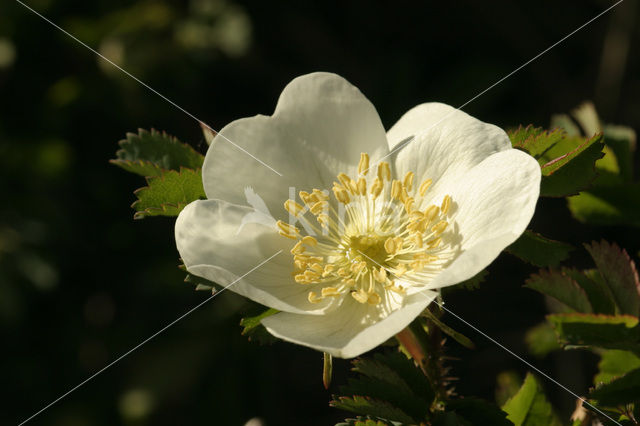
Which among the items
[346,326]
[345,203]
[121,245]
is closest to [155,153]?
[345,203]

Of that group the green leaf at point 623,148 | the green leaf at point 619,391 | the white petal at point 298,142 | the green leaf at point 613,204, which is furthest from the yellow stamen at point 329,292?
the green leaf at point 623,148

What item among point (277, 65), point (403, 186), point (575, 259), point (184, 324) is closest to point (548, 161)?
point (403, 186)

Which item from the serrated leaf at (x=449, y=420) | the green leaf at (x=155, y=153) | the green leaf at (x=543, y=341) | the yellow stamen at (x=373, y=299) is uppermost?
the green leaf at (x=155, y=153)

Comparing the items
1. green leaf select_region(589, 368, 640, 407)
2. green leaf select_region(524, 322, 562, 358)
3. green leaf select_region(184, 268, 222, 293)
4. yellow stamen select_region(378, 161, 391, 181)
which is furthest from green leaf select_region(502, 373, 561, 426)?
green leaf select_region(184, 268, 222, 293)

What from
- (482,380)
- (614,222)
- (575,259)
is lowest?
(482,380)

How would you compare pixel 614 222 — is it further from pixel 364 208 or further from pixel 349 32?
pixel 349 32

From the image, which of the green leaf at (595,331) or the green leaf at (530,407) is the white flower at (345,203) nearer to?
the green leaf at (595,331)

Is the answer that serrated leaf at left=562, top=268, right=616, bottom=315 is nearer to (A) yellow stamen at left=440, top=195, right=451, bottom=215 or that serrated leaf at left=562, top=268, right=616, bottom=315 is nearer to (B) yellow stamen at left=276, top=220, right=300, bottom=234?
(A) yellow stamen at left=440, top=195, right=451, bottom=215
